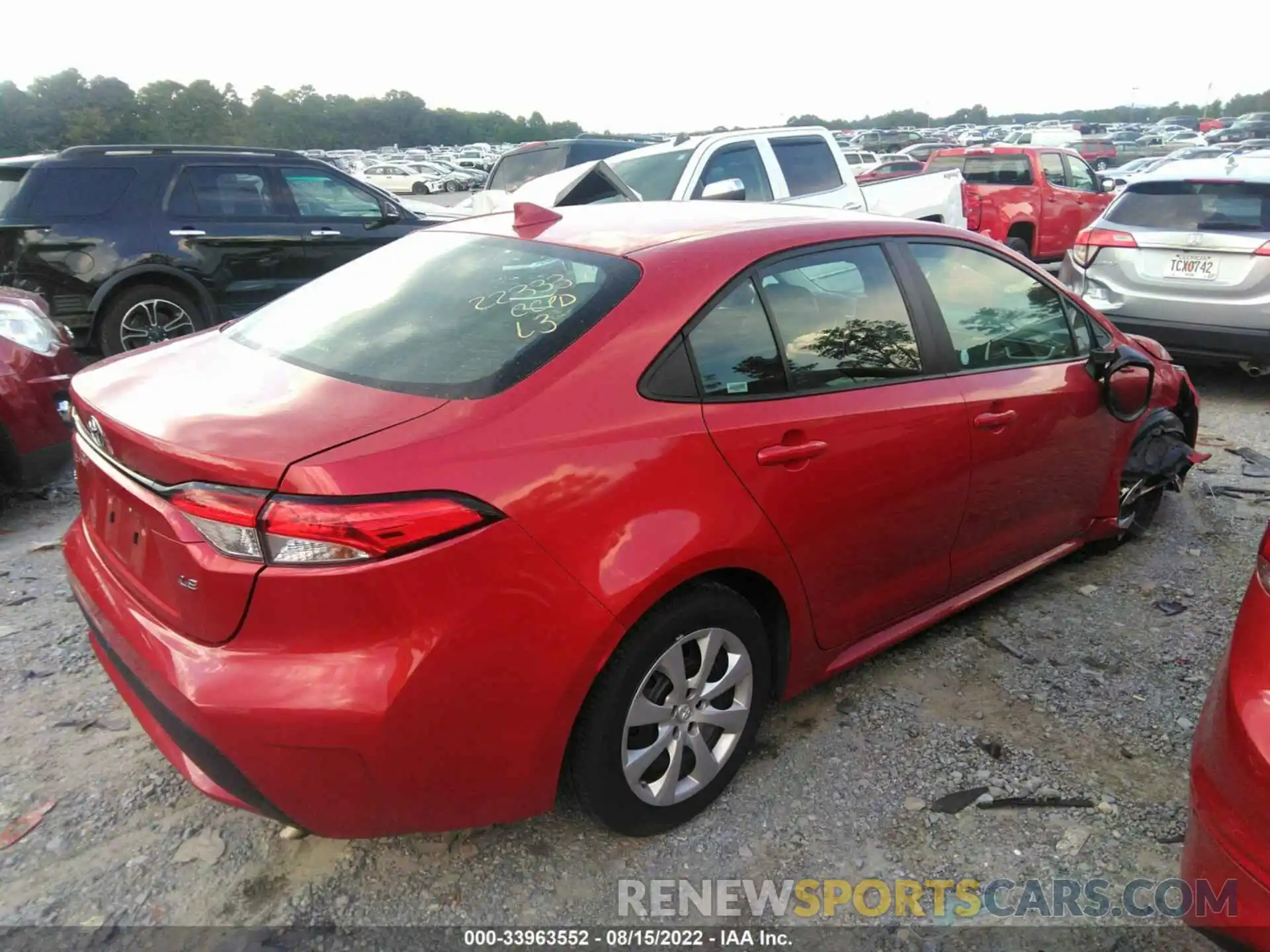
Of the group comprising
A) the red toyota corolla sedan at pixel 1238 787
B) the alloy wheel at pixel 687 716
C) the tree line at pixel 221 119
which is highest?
the tree line at pixel 221 119

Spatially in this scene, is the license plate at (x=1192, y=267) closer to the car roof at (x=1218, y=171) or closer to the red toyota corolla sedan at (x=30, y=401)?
the car roof at (x=1218, y=171)

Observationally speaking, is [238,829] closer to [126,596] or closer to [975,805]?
[126,596]

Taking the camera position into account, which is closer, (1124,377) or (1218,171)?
(1124,377)

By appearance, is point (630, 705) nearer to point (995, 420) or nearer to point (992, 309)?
point (995, 420)

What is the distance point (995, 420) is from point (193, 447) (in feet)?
8.18

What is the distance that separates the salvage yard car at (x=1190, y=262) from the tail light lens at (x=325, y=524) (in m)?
6.39

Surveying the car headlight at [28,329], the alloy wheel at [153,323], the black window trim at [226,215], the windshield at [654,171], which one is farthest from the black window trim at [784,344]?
the black window trim at [226,215]

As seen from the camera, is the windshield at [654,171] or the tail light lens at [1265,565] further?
the windshield at [654,171]

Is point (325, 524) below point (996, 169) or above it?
below

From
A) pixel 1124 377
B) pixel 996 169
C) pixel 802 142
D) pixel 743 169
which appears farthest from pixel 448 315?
pixel 996 169

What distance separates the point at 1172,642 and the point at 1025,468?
96 centimetres

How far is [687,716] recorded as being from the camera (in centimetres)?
241

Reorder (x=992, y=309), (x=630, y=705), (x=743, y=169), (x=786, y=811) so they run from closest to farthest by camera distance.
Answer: (x=630, y=705) < (x=786, y=811) < (x=992, y=309) < (x=743, y=169)

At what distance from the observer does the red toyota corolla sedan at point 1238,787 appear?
166 centimetres
